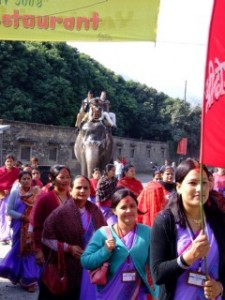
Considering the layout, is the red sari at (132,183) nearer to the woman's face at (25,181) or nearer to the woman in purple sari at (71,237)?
the woman's face at (25,181)

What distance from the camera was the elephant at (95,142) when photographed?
12.3m

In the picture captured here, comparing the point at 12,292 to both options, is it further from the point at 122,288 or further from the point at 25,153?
the point at 25,153

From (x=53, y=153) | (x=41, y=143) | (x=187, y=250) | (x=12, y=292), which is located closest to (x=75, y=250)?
(x=187, y=250)

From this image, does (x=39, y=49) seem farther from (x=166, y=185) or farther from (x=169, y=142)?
(x=166, y=185)

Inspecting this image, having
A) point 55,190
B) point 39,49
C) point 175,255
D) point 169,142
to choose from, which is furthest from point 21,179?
point 169,142

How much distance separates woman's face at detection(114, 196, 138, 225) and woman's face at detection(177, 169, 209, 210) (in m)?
0.71

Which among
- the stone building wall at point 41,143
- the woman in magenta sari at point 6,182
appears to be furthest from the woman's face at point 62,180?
the stone building wall at point 41,143

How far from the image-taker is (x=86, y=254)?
3316mm

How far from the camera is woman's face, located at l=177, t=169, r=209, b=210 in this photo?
105 inches

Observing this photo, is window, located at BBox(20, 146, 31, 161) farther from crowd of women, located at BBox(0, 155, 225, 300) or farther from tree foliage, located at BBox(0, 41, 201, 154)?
crowd of women, located at BBox(0, 155, 225, 300)

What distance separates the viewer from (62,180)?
4754 mm

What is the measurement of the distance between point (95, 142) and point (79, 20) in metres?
8.17

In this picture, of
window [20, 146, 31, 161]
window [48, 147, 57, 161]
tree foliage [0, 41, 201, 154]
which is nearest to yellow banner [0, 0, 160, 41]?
window [20, 146, 31, 161]

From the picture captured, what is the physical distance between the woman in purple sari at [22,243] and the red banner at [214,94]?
4032 millimetres
